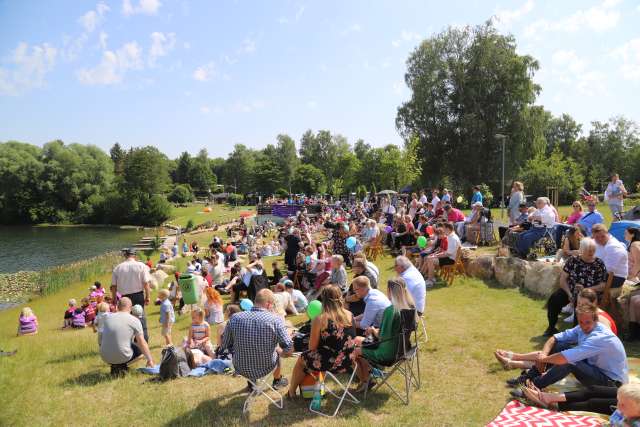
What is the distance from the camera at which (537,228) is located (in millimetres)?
9281

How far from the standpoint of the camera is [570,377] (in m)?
4.62

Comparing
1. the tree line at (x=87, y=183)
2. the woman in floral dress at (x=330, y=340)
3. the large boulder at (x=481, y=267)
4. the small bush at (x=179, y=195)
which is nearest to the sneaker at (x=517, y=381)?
the woman in floral dress at (x=330, y=340)

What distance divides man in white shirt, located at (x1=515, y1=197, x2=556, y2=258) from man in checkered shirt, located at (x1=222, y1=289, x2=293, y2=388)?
6.80 meters

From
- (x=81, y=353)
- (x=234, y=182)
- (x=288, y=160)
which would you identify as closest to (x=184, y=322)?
(x=81, y=353)

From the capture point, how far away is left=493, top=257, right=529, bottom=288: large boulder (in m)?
8.77

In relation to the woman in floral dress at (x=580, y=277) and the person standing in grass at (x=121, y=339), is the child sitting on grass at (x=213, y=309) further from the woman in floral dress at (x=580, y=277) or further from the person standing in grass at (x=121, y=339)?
the woman in floral dress at (x=580, y=277)

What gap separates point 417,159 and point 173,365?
27.9 meters

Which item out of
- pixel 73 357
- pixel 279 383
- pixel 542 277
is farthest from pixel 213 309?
pixel 542 277

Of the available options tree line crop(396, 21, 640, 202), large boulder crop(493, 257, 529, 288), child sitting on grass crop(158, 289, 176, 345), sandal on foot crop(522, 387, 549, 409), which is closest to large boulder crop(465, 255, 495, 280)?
large boulder crop(493, 257, 529, 288)

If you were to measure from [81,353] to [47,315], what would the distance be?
944 centimetres

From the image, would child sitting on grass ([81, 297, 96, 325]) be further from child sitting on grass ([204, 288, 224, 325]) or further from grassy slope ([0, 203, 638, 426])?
child sitting on grass ([204, 288, 224, 325])

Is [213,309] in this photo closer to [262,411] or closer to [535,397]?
[262,411]

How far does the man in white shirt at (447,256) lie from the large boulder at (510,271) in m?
0.92

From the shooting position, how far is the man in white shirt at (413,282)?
5957mm
